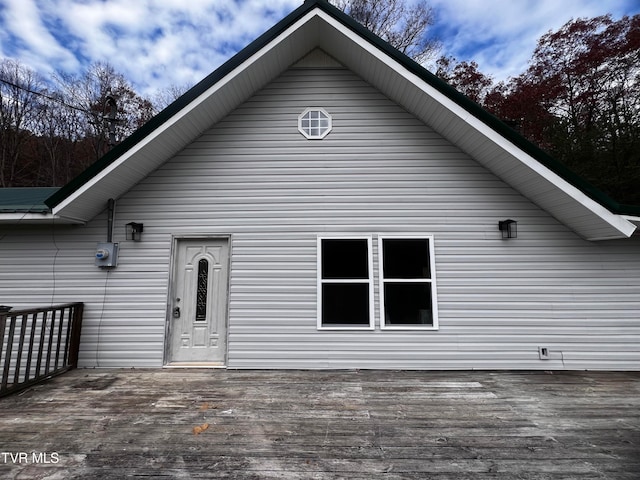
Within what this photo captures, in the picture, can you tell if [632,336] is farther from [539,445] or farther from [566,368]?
[539,445]

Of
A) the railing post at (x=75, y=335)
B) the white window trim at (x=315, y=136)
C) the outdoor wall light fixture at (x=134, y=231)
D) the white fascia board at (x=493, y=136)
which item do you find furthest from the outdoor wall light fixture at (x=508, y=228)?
the railing post at (x=75, y=335)

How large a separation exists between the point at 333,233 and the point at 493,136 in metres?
2.50

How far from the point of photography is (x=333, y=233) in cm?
486

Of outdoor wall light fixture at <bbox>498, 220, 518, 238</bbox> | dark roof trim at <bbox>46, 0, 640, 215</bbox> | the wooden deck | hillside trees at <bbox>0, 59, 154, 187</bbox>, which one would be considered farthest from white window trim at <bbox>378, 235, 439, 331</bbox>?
hillside trees at <bbox>0, 59, 154, 187</bbox>

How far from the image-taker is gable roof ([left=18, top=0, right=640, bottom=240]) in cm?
414

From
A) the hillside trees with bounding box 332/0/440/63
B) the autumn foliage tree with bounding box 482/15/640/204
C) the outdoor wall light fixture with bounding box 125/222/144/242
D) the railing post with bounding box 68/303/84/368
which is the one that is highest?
the hillside trees with bounding box 332/0/440/63

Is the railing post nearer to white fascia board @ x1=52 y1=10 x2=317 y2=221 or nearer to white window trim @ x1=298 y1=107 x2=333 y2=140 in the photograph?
white fascia board @ x1=52 y1=10 x2=317 y2=221

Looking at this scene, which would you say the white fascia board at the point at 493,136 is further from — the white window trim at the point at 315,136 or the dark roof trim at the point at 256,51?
the white window trim at the point at 315,136

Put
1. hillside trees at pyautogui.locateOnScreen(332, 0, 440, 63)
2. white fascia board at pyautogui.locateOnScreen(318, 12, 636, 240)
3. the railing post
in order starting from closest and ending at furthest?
white fascia board at pyautogui.locateOnScreen(318, 12, 636, 240), the railing post, hillside trees at pyautogui.locateOnScreen(332, 0, 440, 63)

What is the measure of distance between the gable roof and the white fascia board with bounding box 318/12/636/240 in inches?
0.4

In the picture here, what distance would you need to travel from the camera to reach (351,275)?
4.86 m

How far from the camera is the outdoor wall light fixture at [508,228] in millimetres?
4738

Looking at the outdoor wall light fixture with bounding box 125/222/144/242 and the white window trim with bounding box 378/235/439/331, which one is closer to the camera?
the white window trim with bounding box 378/235/439/331

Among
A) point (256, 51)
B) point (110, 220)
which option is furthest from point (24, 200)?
point (256, 51)
